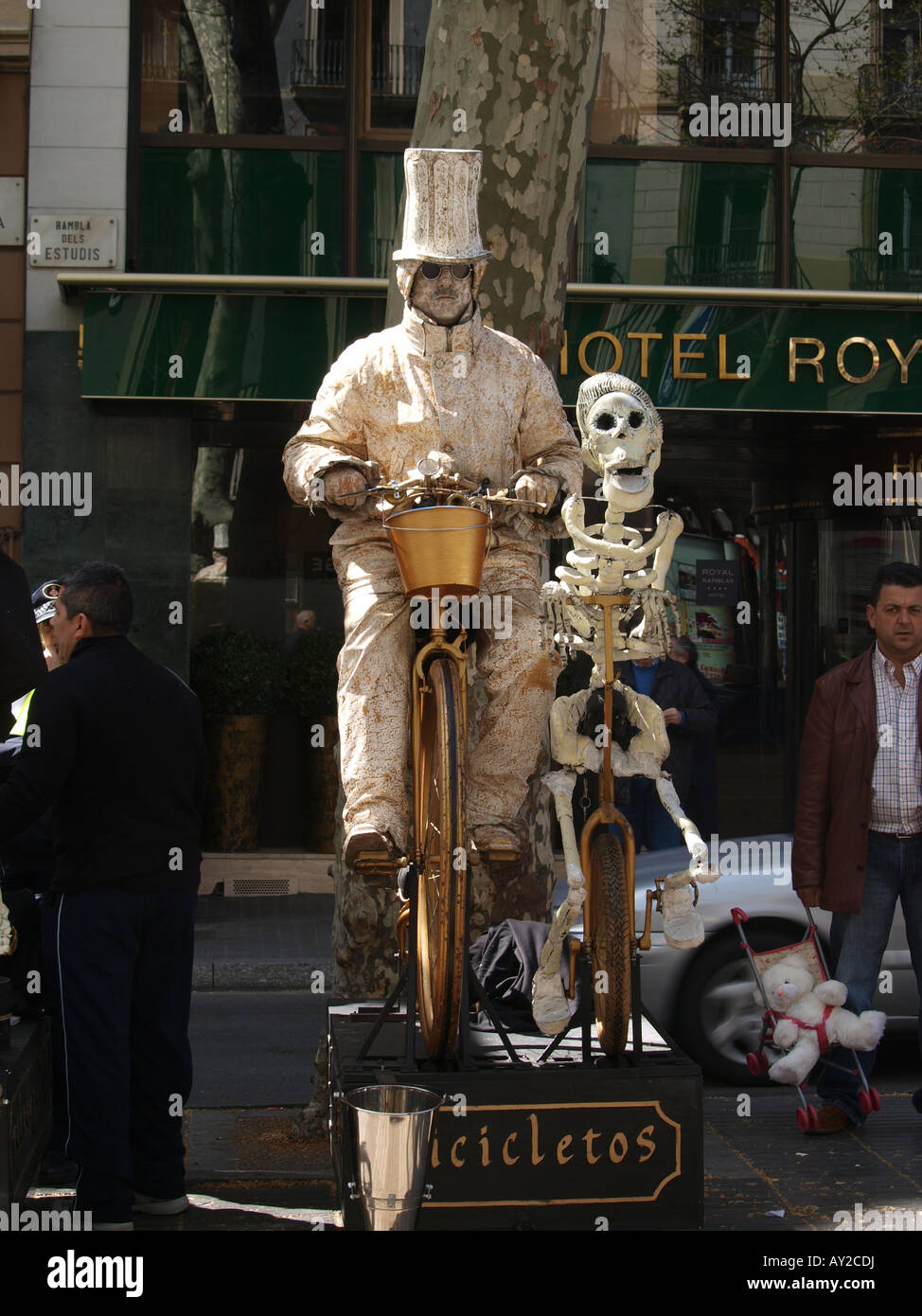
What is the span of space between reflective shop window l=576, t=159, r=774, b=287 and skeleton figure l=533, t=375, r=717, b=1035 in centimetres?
756

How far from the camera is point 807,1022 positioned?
240 inches

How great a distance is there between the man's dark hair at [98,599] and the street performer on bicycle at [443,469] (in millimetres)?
727

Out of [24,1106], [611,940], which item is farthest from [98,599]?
[611,940]

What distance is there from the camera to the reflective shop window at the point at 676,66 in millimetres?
12031

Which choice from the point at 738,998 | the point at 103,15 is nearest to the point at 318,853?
the point at 738,998

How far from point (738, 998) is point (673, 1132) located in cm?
259

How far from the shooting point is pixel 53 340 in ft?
37.5

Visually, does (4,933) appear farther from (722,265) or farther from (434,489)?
(722,265)

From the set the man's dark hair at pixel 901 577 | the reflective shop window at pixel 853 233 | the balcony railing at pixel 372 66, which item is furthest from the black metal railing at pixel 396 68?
the man's dark hair at pixel 901 577

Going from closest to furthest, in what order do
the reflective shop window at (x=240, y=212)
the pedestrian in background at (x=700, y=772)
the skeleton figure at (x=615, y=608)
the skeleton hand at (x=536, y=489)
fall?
the skeleton figure at (x=615, y=608)
the skeleton hand at (x=536, y=489)
the pedestrian in background at (x=700, y=772)
the reflective shop window at (x=240, y=212)

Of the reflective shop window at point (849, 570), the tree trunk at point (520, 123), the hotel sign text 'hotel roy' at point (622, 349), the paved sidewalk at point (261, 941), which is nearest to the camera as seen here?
the tree trunk at point (520, 123)

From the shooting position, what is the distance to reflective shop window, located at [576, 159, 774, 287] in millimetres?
11953

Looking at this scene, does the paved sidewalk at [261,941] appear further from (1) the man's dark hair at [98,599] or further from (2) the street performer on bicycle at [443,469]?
(2) the street performer on bicycle at [443,469]
